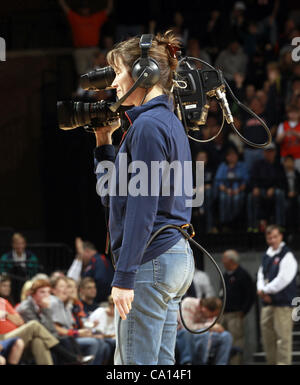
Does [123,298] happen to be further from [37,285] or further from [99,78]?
[37,285]

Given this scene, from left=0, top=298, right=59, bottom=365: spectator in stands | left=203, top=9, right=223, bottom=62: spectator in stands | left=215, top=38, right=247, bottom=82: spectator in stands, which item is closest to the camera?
left=0, top=298, right=59, bottom=365: spectator in stands

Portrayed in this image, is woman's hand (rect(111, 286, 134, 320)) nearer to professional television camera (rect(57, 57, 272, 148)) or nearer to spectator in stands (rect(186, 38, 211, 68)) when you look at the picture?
professional television camera (rect(57, 57, 272, 148))

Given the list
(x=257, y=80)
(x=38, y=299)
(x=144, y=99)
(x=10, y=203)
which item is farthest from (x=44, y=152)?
(x=144, y=99)

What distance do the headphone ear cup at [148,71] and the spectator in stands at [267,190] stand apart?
677cm

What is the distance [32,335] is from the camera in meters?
7.04

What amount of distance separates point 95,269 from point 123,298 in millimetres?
5911

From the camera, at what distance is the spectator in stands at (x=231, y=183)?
31.2ft

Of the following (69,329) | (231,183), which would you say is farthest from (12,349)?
(231,183)

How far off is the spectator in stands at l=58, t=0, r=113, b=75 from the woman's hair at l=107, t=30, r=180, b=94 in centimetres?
881

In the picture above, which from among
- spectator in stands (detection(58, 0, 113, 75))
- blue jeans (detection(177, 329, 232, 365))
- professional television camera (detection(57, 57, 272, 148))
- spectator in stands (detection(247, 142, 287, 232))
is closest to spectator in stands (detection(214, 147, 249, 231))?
spectator in stands (detection(247, 142, 287, 232))

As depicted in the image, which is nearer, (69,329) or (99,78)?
(99,78)

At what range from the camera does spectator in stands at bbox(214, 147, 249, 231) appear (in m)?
9.52

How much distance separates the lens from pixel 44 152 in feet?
37.3
